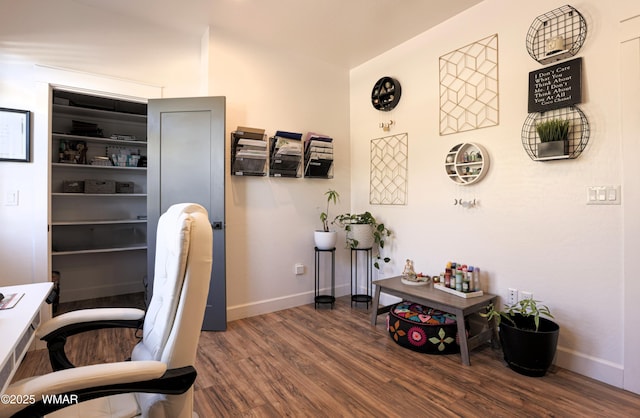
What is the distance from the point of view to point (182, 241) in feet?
3.33

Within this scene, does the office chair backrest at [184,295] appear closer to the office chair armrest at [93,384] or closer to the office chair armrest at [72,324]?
the office chair armrest at [93,384]

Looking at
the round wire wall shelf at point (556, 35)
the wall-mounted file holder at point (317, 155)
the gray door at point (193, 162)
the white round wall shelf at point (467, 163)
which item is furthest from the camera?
the wall-mounted file holder at point (317, 155)

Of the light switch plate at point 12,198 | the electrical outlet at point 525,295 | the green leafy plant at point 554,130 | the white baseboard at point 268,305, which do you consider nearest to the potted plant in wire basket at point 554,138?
the green leafy plant at point 554,130

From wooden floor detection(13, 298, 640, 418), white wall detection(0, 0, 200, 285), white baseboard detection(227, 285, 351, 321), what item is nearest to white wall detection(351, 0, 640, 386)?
wooden floor detection(13, 298, 640, 418)

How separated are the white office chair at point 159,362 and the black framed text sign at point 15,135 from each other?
201 cm

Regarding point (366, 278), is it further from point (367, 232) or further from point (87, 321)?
point (87, 321)

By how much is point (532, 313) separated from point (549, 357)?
0.88ft

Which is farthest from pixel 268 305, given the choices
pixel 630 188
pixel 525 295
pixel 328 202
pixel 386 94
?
pixel 630 188

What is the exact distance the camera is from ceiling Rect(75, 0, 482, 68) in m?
2.67

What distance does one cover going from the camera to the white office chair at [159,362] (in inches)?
32.9

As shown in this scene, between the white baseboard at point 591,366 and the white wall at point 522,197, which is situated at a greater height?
the white wall at point 522,197

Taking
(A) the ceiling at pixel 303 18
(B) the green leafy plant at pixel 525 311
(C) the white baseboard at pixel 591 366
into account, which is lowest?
(C) the white baseboard at pixel 591 366

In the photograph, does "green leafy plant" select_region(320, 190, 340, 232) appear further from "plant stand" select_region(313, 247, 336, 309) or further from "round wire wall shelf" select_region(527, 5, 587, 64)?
"round wire wall shelf" select_region(527, 5, 587, 64)

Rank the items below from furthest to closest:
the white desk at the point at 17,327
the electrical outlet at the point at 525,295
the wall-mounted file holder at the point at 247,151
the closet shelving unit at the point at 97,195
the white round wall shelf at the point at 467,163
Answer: the closet shelving unit at the point at 97,195 < the wall-mounted file holder at the point at 247,151 < the white round wall shelf at the point at 467,163 < the electrical outlet at the point at 525,295 < the white desk at the point at 17,327
